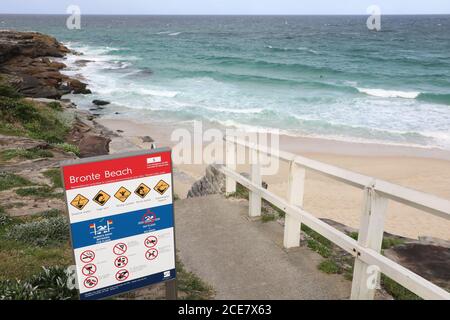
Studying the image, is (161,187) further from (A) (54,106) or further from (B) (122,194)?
(A) (54,106)

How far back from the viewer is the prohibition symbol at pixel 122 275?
3537 mm

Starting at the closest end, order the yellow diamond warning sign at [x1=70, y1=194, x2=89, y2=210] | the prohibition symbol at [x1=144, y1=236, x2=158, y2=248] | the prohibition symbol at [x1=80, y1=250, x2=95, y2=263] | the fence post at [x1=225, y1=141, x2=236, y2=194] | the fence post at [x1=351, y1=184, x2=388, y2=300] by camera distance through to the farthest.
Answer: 1. the yellow diamond warning sign at [x1=70, y1=194, x2=89, y2=210]
2. the prohibition symbol at [x1=80, y1=250, x2=95, y2=263]
3. the prohibition symbol at [x1=144, y1=236, x2=158, y2=248]
4. the fence post at [x1=351, y1=184, x2=388, y2=300]
5. the fence post at [x1=225, y1=141, x2=236, y2=194]

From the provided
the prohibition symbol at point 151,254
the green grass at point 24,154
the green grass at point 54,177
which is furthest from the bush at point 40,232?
the green grass at point 24,154

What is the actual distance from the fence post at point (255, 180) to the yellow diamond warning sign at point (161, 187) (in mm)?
2490

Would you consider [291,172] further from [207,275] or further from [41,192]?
[41,192]

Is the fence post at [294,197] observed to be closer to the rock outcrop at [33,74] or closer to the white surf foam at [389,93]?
the rock outcrop at [33,74]

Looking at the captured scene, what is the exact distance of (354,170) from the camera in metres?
15.7

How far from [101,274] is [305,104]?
25.9 m

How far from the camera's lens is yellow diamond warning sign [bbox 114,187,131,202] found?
11.2 feet

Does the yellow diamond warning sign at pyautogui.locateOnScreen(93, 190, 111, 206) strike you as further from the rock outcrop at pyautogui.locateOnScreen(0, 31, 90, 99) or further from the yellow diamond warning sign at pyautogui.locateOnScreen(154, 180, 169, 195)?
the rock outcrop at pyautogui.locateOnScreen(0, 31, 90, 99)

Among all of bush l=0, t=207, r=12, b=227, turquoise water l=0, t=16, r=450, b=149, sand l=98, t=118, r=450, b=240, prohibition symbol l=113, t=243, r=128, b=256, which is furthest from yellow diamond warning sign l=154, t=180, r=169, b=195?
turquoise water l=0, t=16, r=450, b=149

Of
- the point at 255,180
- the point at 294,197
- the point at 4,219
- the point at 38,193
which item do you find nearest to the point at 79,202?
the point at 294,197

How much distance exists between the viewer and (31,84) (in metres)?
27.1

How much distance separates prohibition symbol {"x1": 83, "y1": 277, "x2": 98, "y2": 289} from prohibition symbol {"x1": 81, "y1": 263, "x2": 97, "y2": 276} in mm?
43
